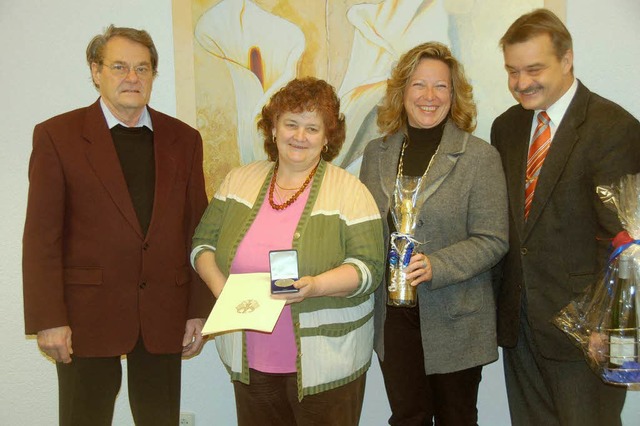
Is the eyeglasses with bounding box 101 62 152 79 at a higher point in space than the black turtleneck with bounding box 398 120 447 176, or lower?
higher

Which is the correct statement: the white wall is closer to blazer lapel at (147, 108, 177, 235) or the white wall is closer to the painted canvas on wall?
the painted canvas on wall

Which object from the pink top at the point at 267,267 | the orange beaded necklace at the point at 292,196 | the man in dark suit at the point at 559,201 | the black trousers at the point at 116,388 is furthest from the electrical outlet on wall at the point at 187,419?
the man in dark suit at the point at 559,201

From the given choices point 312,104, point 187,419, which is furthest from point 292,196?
point 187,419

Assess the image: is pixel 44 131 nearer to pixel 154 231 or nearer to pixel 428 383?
pixel 154 231

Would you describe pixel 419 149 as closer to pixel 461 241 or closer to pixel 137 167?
pixel 461 241

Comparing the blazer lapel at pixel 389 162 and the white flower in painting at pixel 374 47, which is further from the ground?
the white flower in painting at pixel 374 47

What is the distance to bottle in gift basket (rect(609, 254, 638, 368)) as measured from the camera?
199 cm

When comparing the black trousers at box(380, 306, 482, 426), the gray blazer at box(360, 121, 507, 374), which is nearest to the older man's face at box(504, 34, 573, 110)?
the gray blazer at box(360, 121, 507, 374)

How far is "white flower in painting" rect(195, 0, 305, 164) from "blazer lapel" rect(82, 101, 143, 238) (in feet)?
3.22

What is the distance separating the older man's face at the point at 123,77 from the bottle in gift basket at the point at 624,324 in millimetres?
1943

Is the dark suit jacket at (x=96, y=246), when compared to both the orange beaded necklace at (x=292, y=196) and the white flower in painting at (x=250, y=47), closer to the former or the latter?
the orange beaded necklace at (x=292, y=196)

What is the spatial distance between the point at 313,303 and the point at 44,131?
1.26m

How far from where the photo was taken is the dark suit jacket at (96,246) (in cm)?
228

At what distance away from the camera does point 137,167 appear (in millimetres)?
2418
